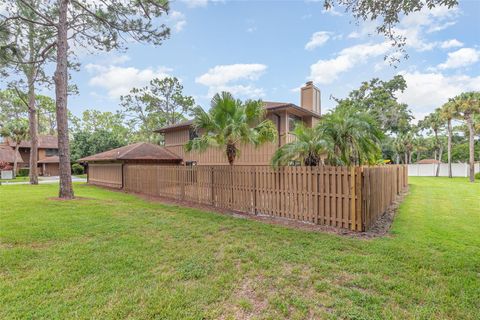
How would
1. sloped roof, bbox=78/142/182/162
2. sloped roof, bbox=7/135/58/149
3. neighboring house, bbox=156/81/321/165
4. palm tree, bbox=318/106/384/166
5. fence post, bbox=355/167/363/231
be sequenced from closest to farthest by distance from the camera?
fence post, bbox=355/167/363/231 → palm tree, bbox=318/106/384/166 → neighboring house, bbox=156/81/321/165 → sloped roof, bbox=78/142/182/162 → sloped roof, bbox=7/135/58/149

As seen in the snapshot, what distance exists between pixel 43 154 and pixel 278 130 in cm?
4008

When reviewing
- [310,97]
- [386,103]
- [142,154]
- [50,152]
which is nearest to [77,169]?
[50,152]

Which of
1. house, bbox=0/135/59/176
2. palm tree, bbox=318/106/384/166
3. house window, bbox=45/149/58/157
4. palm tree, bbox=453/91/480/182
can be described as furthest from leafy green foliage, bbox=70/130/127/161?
palm tree, bbox=453/91/480/182

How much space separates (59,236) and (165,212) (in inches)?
128

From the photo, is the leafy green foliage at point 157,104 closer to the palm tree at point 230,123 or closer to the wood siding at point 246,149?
the wood siding at point 246,149

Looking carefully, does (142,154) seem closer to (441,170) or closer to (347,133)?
(347,133)

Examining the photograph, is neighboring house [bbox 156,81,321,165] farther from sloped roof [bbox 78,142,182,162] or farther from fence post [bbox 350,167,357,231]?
fence post [bbox 350,167,357,231]

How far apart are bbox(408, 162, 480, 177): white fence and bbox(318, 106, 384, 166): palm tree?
2884 cm

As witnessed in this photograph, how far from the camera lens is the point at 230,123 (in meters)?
9.01

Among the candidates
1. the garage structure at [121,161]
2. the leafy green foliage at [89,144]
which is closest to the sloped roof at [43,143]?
the leafy green foliage at [89,144]

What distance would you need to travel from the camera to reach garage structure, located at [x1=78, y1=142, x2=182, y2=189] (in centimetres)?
1650

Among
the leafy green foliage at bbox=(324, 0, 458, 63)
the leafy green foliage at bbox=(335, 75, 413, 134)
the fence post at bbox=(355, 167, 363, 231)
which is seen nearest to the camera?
the leafy green foliage at bbox=(324, 0, 458, 63)

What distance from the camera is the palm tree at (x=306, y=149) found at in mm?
7180

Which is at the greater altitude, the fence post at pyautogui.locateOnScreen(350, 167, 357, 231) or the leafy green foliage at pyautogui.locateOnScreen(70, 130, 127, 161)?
the leafy green foliage at pyautogui.locateOnScreen(70, 130, 127, 161)
